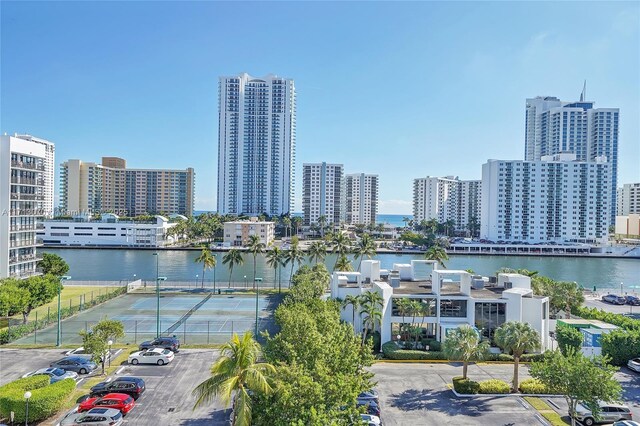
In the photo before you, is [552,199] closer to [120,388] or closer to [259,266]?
[259,266]

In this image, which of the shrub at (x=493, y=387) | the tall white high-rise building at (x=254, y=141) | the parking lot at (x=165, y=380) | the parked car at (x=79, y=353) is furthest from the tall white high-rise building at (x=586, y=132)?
the parked car at (x=79, y=353)

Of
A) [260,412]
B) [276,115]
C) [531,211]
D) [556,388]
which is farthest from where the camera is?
[276,115]

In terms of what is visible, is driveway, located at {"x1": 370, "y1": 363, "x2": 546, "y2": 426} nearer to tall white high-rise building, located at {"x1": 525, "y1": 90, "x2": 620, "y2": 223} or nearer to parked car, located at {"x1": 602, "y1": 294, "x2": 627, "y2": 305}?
parked car, located at {"x1": 602, "y1": 294, "x2": 627, "y2": 305}

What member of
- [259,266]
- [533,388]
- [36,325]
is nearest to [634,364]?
[533,388]

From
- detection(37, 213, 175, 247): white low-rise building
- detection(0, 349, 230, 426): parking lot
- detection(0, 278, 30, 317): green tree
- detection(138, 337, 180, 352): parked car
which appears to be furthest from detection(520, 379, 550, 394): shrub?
detection(37, 213, 175, 247): white low-rise building

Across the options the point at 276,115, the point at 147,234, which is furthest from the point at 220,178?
the point at 147,234

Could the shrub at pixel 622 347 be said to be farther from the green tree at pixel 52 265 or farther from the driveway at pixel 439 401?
the green tree at pixel 52 265

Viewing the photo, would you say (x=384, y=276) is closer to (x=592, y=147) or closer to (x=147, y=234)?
(x=147, y=234)
